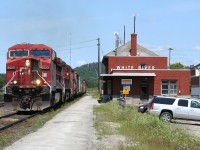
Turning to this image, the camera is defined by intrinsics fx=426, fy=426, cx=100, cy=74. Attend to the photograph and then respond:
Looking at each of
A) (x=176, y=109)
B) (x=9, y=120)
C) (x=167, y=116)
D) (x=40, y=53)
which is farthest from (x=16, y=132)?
(x=176, y=109)

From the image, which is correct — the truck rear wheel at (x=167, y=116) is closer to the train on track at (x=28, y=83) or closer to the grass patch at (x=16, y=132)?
the train on track at (x=28, y=83)

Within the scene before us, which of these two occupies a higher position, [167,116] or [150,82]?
[150,82]

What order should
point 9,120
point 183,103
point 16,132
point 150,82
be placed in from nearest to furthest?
point 16,132, point 9,120, point 183,103, point 150,82

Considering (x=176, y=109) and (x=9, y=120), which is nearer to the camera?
→ (x=9, y=120)

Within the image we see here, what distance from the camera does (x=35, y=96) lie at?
85.8 ft

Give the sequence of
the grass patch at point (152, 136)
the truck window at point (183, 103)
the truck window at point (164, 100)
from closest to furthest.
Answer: the grass patch at point (152, 136), the truck window at point (183, 103), the truck window at point (164, 100)

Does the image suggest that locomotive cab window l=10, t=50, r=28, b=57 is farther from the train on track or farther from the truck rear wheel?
the truck rear wheel

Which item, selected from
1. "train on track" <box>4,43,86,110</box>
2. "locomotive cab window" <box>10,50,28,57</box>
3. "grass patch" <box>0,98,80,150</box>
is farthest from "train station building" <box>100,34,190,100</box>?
"grass patch" <box>0,98,80,150</box>

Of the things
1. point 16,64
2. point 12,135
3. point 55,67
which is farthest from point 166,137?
point 55,67

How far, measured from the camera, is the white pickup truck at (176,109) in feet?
86.3

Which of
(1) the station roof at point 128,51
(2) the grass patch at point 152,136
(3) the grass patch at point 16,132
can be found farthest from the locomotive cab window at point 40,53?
(1) the station roof at point 128,51

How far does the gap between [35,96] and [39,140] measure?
12.6 m

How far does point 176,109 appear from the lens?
2653 centimetres

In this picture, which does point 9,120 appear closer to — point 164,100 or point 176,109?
point 164,100
